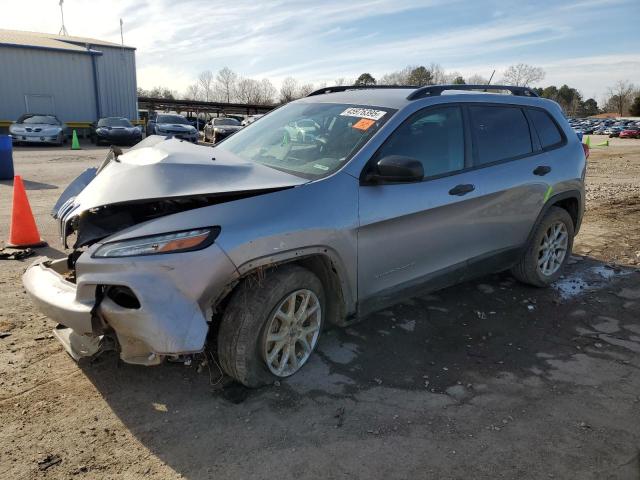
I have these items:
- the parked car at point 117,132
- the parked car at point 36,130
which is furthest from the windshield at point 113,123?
the parked car at point 36,130

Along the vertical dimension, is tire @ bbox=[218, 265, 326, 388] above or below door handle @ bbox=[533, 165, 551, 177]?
below

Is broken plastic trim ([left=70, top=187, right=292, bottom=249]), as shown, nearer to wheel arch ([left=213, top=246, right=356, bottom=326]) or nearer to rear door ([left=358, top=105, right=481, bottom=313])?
wheel arch ([left=213, top=246, right=356, bottom=326])

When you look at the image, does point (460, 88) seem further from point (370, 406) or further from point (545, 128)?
point (370, 406)

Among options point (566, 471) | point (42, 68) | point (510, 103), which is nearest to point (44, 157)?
point (42, 68)

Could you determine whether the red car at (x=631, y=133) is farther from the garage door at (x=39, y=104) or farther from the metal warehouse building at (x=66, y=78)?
the garage door at (x=39, y=104)

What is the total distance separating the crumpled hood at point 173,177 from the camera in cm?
287

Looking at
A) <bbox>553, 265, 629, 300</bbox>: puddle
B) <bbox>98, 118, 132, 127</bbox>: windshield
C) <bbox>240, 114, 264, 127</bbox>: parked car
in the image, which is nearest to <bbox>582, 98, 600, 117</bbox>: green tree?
<bbox>240, 114, 264, 127</bbox>: parked car

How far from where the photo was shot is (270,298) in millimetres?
2896

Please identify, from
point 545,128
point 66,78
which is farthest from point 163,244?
point 66,78

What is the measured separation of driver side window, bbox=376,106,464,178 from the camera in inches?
139

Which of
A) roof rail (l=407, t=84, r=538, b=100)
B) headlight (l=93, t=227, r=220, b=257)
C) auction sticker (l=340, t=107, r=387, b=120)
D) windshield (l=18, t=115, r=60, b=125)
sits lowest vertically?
headlight (l=93, t=227, r=220, b=257)

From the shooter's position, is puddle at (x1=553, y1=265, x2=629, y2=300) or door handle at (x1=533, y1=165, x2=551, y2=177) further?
puddle at (x1=553, y1=265, x2=629, y2=300)

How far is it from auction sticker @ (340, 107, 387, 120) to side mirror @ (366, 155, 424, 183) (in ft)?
1.63

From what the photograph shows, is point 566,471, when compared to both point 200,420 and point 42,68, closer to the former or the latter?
point 200,420
